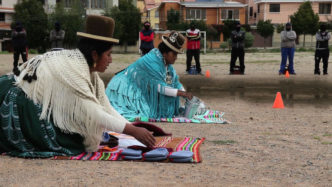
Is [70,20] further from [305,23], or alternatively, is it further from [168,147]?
[168,147]

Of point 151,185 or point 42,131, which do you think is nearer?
point 151,185

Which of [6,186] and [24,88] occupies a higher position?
[24,88]

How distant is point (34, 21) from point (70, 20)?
3471 mm

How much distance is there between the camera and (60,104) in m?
4.25

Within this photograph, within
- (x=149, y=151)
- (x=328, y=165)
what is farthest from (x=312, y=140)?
(x=149, y=151)

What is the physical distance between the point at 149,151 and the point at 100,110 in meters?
0.63

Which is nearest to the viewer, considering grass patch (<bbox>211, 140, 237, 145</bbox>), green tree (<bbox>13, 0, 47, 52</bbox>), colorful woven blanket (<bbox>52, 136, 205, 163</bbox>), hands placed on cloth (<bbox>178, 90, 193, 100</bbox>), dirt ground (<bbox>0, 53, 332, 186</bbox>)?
dirt ground (<bbox>0, 53, 332, 186</bbox>)

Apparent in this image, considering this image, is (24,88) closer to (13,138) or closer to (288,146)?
(13,138)

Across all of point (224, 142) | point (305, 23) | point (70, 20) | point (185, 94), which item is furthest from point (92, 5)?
point (224, 142)

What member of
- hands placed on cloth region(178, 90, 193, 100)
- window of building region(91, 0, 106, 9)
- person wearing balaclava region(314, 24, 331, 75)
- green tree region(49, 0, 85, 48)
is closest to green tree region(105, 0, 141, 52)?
green tree region(49, 0, 85, 48)

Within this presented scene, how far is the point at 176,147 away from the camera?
4.93 meters

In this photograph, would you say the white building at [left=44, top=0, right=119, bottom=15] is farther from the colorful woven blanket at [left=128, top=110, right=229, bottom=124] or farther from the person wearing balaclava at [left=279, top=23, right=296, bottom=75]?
the colorful woven blanket at [left=128, top=110, right=229, bottom=124]

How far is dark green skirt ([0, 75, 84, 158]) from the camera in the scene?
4309mm

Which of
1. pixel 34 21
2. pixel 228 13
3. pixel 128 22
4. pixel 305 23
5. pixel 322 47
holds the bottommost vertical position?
pixel 322 47
